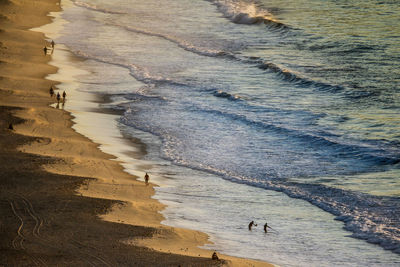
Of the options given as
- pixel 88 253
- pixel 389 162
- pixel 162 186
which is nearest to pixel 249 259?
pixel 88 253

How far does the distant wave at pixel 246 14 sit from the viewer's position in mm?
48500

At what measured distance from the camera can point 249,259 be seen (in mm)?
15242

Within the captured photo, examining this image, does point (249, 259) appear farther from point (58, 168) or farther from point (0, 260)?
point (58, 168)

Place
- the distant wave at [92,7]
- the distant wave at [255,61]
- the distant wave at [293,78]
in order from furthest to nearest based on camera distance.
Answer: the distant wave at [92,7]
the distant wave at [255,61]
the distant wave at [293,78]

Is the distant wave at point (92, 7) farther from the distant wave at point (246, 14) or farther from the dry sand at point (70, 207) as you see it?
the dry sand at point (70, 207)

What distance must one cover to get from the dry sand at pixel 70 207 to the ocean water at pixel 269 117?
1.09m

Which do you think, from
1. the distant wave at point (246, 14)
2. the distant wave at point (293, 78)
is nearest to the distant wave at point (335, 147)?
the distant wave at point (293, 78)

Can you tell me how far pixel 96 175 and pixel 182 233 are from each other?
447 centimetres

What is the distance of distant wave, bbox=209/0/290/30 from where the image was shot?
48.5 metres

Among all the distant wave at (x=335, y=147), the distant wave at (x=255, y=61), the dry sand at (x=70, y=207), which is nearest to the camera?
the dry sand at (x=70, y=207)

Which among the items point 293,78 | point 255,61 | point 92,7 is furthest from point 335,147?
point 92,7

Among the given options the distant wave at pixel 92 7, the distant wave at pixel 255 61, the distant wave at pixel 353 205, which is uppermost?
the distant wave at pixel 92 7

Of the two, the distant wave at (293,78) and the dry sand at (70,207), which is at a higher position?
the distant wave at (293,78)

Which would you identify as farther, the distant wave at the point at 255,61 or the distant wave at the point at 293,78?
the distant wave at the point at 255,61
